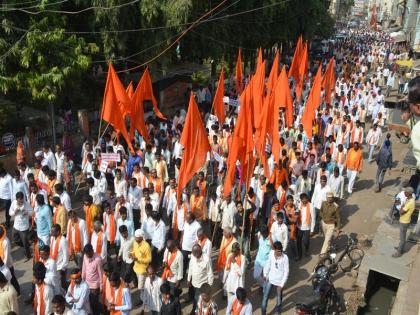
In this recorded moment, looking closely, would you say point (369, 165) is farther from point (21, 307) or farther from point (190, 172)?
point (21, 307)

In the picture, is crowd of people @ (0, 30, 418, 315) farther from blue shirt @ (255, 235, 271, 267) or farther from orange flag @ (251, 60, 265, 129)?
orange flag @ (251, 60, 265, 129)

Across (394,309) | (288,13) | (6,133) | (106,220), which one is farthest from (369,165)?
(288,13)

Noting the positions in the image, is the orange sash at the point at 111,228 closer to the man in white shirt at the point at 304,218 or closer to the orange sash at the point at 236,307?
the orange sash at the point at 236,307

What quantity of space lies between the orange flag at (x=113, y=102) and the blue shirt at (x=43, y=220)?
2.61 metres

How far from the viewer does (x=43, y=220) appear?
306 inches

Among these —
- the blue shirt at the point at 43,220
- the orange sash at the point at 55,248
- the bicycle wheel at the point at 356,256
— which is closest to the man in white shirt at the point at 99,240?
the orange sash at the point at 55,248

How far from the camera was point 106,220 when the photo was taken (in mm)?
7824

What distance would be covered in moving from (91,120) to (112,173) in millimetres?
7457

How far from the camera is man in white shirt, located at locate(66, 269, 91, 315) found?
6000mm

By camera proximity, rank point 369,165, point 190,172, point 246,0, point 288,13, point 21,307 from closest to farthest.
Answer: point 21,307 < point 190,172 < point 369,165 < point 246,0 < point 288,13

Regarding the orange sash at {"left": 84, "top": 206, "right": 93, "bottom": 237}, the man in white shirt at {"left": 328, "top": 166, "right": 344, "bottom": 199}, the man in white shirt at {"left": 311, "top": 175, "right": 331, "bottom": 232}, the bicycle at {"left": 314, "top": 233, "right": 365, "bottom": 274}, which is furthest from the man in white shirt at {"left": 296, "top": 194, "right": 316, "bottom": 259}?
the orange sash at {"left": 84, "top": 206, "right": 93, "bottom": 237}

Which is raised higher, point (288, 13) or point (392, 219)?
point (288, 13)

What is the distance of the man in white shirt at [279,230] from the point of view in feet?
25.2

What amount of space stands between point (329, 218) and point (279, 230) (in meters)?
1.53
